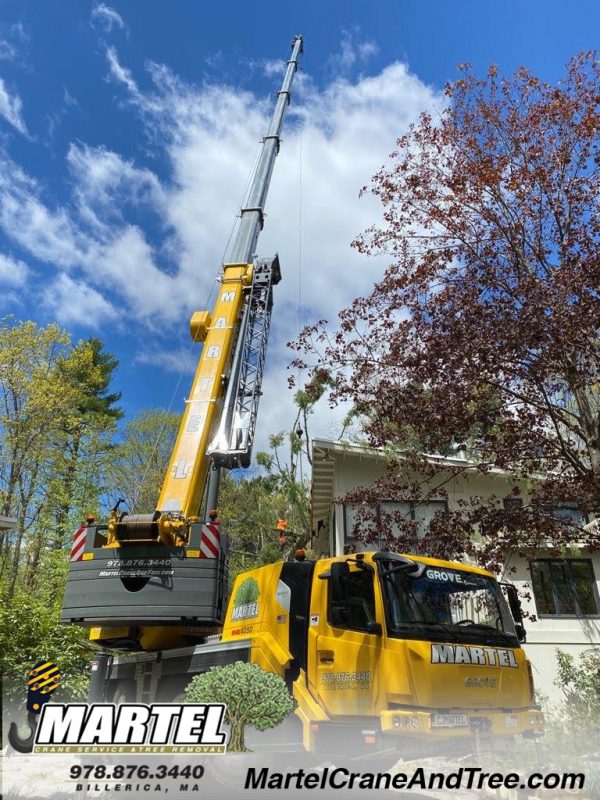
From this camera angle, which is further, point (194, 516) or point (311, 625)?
point (194, 516)

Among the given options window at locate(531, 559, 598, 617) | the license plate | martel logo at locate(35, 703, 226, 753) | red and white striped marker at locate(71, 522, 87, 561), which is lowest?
martel logo at locate(35, 703, 226, 753)

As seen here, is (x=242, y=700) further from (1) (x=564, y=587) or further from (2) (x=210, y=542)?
(1) (x=564, y=587)

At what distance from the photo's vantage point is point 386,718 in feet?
16.0

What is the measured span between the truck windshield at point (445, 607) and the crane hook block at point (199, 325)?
6.58 m

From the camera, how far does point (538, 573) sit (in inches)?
547

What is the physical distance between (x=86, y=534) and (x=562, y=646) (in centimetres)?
1148

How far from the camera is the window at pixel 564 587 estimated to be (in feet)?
44.3

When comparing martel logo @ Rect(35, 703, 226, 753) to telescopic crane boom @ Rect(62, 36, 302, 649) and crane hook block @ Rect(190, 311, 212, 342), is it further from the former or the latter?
crane hook block @ Rect(190, 311, 212, 342)

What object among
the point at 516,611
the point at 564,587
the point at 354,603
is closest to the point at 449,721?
the point at 354,603

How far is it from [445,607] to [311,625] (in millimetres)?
1449

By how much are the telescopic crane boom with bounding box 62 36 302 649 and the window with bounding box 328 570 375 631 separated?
1676 millimetres

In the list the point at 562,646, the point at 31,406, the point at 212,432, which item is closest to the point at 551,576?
the point at 562,646

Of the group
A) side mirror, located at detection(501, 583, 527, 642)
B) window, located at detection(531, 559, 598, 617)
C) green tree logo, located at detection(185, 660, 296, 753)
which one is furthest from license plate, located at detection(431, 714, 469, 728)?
window, located at detection(531, 559, 598, 617)

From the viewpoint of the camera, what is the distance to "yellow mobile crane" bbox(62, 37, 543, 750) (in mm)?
5172
